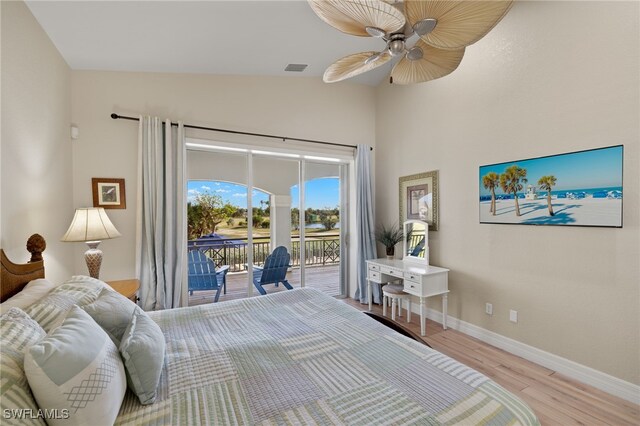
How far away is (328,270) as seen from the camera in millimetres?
4707

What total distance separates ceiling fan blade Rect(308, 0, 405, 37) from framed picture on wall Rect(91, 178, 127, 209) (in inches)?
110

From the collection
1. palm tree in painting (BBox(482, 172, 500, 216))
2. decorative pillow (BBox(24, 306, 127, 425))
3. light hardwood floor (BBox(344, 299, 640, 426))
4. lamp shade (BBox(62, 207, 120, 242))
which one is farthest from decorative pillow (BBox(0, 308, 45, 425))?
palm tree in painting (BBox(482, 172, 500, 216))

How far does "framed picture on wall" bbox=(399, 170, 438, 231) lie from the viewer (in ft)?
12.0

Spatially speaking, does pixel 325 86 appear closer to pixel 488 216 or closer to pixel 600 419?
pixel 488 216

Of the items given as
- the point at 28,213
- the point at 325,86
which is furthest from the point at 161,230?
the point at 325,86

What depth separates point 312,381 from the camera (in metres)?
1.26

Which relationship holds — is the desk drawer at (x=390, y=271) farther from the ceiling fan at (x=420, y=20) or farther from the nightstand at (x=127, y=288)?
the nightstand at (x=127, y=288)

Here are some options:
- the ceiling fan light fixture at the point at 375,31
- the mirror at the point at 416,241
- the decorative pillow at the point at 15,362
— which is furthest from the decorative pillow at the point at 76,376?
the mirror at the point at 416,241

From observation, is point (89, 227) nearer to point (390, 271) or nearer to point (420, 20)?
point (420, 20)

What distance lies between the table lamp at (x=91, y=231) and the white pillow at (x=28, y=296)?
31.9 inches

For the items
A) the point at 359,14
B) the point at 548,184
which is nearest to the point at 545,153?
the point at 548,184

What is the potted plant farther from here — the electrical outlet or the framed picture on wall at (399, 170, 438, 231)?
the electrical outlet

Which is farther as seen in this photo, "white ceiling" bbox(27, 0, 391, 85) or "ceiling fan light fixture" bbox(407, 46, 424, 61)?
"white ceiling" bbox(27, 0, 391, 85)

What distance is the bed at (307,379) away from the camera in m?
1.05
